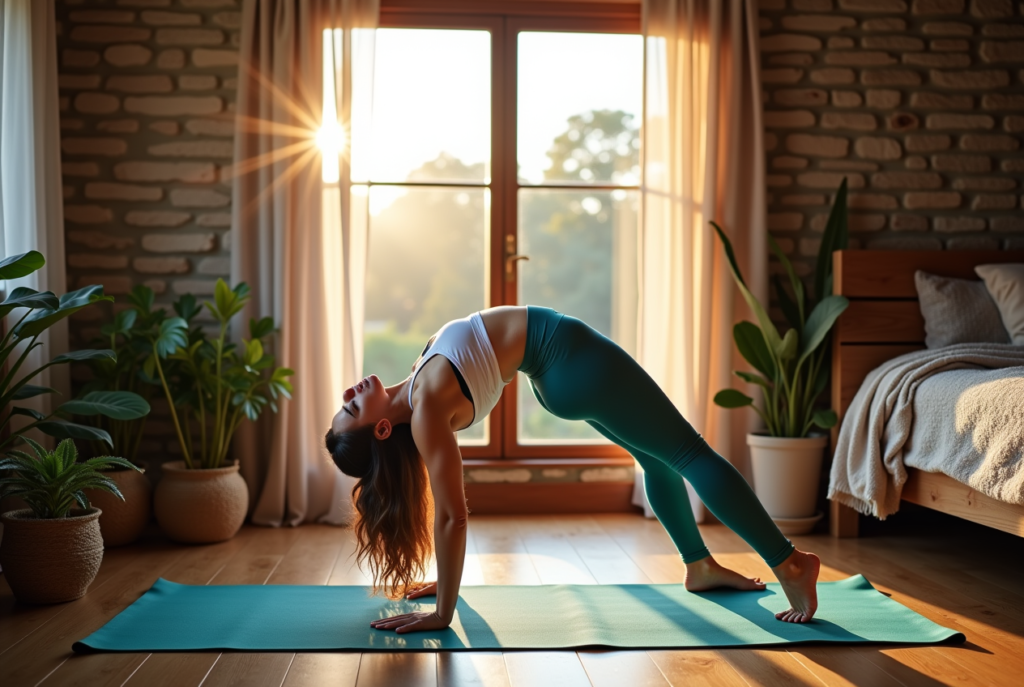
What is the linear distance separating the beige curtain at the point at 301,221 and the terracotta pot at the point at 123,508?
45 centimetres

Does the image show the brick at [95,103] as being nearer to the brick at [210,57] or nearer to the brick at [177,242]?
the brick at [210,57]

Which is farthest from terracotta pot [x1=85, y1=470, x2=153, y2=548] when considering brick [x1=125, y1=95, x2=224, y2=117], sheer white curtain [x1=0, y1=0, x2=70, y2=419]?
brick [x1=125, y1=95, x2=224, y2=117]

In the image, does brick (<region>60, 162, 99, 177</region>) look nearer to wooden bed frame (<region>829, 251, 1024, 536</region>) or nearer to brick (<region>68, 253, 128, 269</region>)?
brick (<region>68, 253, 128, 269</region>)

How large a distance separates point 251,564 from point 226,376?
72cm

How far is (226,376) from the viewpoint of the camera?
3227 mm

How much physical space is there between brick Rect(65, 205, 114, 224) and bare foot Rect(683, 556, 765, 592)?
270 cm

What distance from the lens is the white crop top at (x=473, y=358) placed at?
7.09 feet

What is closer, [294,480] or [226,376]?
[226,376]

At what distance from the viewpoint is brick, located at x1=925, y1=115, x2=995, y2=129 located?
12.7ft

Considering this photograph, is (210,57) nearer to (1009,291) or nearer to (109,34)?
(109,34)

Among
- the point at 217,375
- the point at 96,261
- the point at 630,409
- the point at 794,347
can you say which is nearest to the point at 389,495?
the point at 630,409

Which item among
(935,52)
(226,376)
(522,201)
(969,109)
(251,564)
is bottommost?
(251,564)

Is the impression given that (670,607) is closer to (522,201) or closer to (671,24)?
(522,201)

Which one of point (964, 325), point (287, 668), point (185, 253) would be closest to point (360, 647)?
point (287, 668)
